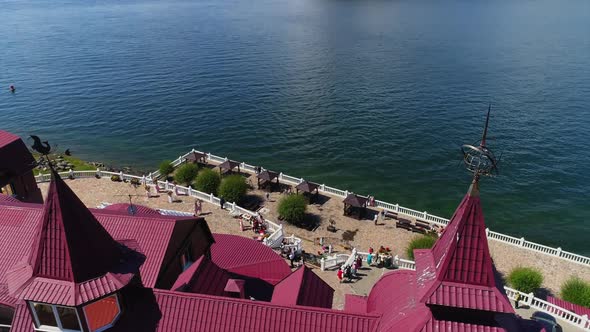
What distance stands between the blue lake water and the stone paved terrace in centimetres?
914

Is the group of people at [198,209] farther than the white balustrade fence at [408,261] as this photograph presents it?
Yes

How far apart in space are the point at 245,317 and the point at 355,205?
24.8 m

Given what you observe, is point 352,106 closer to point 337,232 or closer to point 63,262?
point 337,232

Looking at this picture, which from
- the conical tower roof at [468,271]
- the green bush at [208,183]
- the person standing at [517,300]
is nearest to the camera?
the conical tower roof at [468,271]

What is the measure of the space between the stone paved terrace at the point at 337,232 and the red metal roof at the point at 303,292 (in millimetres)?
6734

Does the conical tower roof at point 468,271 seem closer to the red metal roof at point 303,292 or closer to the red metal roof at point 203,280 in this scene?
the red metal roof at point 303,292

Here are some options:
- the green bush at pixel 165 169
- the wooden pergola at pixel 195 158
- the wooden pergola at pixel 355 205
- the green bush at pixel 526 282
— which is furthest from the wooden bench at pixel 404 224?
the green bush at pixel 165 169

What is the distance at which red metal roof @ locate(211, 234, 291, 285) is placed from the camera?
23.6 metres

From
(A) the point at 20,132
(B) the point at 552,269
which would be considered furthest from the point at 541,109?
(A) the point at 20,132

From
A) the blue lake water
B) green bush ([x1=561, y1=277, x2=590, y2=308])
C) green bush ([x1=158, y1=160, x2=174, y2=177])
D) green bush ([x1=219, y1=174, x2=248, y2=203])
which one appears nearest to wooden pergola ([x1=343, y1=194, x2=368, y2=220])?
the blue lake water

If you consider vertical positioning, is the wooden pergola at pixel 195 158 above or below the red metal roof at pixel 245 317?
below

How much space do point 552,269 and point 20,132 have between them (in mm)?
76061

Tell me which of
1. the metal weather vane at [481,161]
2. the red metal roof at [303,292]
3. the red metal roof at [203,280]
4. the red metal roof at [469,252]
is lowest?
the red metal roof at [303,292]

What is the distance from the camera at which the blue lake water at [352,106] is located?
168ft
